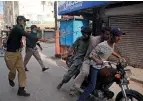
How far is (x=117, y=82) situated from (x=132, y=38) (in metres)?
6.22

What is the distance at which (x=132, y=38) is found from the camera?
11258mm

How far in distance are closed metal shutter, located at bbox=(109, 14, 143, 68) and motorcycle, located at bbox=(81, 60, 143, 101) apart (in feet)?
17.5

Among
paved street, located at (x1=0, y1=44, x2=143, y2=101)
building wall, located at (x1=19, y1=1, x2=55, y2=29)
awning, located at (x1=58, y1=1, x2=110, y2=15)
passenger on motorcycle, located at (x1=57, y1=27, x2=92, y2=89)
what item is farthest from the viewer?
building wall, located at (x1=19, y1=1, x2=55, y2=29)

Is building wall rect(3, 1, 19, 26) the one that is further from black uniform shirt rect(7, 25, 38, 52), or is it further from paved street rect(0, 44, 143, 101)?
black uniform shirt rect(7, 25, 38, 52)

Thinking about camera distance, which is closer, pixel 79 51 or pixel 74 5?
pixel 79 51

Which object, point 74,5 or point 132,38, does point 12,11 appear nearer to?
point 74,5

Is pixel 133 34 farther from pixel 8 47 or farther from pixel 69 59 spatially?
pixel 8 47

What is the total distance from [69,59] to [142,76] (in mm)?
3158

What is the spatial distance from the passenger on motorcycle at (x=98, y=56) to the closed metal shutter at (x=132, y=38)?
18.4ft

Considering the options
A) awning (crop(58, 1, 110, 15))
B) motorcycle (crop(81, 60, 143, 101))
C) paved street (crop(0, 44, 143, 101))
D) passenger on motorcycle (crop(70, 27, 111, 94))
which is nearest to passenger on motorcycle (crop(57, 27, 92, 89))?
passenger on motorcycle (crop(70, 27, 111, 94))

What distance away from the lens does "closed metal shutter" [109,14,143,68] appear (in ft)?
35.4

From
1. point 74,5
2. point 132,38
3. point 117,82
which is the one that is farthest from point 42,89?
point 74,5

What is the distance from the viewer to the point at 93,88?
5.54m

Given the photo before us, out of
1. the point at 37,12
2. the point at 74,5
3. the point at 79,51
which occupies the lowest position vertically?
the point at 79,51
